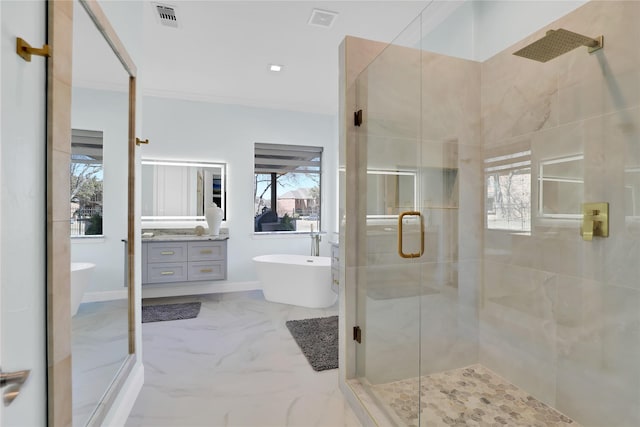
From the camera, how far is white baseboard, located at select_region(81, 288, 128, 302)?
1342 mm

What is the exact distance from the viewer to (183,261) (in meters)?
3.91

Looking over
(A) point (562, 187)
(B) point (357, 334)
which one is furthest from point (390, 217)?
(A) point (562, 187)

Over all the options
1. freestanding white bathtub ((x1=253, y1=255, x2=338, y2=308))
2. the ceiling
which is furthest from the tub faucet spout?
the ceiling

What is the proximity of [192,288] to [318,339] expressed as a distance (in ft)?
7.39

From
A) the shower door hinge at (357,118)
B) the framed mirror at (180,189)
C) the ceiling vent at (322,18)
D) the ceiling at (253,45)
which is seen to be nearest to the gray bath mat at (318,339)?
the shower door hinge at (357,118)

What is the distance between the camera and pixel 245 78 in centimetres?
374

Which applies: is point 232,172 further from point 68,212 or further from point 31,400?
point 31,400

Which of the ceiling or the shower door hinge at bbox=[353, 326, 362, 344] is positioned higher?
the ceiling

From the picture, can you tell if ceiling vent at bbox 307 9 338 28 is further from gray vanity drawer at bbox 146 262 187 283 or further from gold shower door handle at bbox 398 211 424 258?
gray vanity drawer at bbox 146 262 187 283

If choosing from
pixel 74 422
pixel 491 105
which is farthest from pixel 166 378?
pixel 491 105

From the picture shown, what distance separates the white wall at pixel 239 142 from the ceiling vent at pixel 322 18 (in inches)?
83.0

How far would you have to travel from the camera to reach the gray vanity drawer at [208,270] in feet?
13.0

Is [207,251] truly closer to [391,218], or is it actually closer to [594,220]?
[391,218]

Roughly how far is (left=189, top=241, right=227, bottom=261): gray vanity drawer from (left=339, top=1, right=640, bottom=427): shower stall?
2417 millimetres
